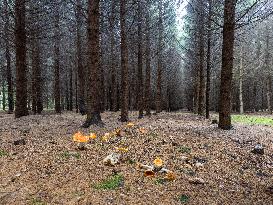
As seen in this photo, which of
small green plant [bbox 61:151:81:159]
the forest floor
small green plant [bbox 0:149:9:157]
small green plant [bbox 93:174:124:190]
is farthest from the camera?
small green plant [bbox 0:149:9:157]

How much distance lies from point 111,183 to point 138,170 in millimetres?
792

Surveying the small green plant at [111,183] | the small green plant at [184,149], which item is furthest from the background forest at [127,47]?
the small green plant at [111,183]

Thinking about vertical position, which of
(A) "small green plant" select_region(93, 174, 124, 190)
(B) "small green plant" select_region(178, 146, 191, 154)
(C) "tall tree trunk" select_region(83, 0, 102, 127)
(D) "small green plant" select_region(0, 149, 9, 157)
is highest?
(C) "tall tree trunk" select_region(83, 0, 102, 127)

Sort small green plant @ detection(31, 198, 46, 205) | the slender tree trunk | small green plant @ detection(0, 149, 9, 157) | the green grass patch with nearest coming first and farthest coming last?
1. small green plant @ detection(31, 198, 46, 205)
2. small green plant @ detection(0, 149, 9, 157)
3. the slender tree trunk
4. the green grass patch

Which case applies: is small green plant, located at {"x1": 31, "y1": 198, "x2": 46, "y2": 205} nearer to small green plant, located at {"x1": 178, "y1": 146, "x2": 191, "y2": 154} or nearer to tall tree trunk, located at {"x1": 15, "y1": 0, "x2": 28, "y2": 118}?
small green plant, located at {"x1": 178, "y1": 146, "x2": 191, "y2": 154}

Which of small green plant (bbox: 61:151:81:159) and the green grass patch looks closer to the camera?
small green plant (bbox: 61:151:81:159)

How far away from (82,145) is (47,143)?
50.6 inches

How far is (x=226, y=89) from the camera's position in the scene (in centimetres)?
1141

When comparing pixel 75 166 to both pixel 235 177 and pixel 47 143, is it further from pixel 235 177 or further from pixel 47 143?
Result: pixel 235 177

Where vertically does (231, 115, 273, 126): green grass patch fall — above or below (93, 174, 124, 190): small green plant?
above

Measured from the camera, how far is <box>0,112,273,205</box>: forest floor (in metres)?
6.37

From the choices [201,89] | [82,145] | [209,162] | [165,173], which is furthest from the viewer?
[201,89]

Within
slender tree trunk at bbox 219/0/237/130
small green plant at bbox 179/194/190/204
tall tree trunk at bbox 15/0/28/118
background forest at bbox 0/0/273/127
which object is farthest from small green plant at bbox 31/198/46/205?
tall tree trunk at bbox 15/0/28/118

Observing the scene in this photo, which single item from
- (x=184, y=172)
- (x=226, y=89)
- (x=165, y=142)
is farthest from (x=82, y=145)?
(x=226, y=89)
